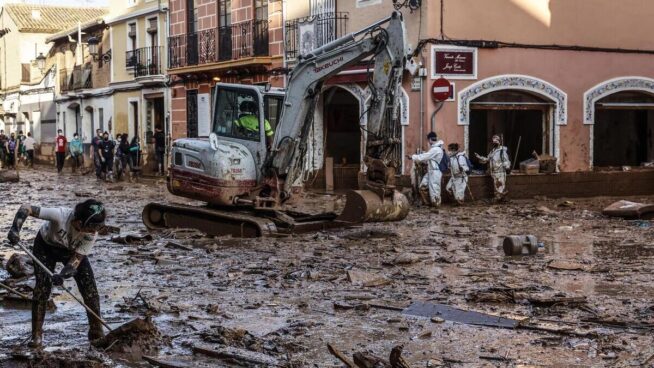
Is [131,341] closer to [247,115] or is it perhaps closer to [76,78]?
[247,115]

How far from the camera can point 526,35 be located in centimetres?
2305

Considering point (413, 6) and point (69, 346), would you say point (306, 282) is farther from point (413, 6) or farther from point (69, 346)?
point (413, 6)

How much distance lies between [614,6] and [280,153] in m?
13.1

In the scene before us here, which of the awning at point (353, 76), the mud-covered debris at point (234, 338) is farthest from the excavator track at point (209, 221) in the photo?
the awning at point (353, 76)

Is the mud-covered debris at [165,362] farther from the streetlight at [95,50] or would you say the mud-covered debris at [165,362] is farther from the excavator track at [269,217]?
the streetlight at [95,50]

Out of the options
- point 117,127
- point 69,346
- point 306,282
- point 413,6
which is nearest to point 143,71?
point 117,127

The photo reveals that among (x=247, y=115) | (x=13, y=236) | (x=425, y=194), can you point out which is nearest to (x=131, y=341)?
(x=13, y=236)

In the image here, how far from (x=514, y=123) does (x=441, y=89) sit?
3331 mm

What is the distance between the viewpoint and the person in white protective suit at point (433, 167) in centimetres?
2020

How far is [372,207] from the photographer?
14.1 metres

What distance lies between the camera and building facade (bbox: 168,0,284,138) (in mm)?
27812

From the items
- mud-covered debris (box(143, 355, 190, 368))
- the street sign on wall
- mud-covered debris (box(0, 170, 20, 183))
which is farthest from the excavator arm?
mud-covered debris (box(0, 170, 20, 183))

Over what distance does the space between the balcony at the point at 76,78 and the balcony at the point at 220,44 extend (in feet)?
34.6

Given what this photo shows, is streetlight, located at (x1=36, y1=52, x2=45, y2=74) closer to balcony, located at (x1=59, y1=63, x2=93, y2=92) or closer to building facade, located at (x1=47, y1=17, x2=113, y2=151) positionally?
building facade, located at (x1=47, y1=17, x2=113, y2=151)
